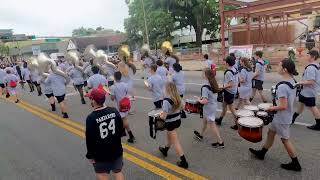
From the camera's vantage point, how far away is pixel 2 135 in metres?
8.95

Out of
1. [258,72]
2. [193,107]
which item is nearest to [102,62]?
[258,72]

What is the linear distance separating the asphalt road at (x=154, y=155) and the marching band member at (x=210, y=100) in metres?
0.41

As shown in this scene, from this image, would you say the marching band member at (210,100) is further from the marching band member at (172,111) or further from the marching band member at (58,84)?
the marching band member at (58,84)

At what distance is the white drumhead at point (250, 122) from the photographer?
5230 mm

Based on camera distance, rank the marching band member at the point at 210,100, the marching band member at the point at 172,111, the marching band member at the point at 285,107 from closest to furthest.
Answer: the marching band member at the point at 285,107 → the marching band member at the point at 172,111 → the marching band member at the point at 210,100

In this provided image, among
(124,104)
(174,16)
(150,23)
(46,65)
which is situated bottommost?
(124,104)

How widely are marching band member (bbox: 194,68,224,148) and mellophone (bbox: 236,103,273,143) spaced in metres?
0.58

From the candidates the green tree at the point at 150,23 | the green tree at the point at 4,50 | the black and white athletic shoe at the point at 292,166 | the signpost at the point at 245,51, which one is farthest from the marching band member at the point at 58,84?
the green tree at the point at 4,50

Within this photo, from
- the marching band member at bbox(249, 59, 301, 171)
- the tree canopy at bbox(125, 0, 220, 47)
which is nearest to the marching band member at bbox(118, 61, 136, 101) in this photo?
the marching band member at bbox(249, 59, 301, 171)

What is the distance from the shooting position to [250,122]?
5.36 m

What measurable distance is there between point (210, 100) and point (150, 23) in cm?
3082

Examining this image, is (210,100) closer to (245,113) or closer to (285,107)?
(245,113)

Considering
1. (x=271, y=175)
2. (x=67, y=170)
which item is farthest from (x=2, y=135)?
(x=271, y=175)

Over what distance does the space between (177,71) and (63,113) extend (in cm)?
422
